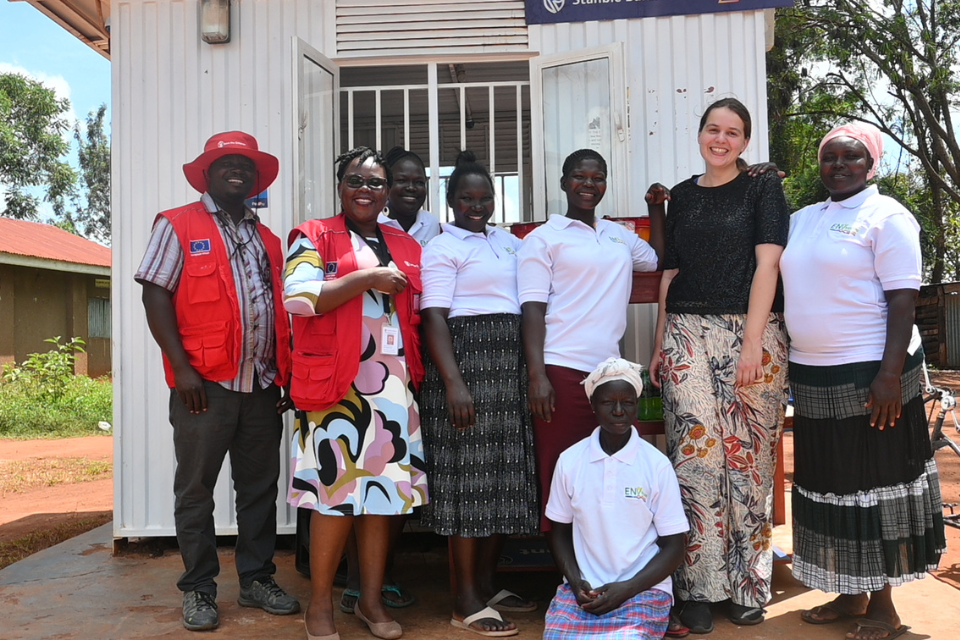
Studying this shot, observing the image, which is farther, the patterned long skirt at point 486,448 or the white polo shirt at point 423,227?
the white polo shirt at point 423,227

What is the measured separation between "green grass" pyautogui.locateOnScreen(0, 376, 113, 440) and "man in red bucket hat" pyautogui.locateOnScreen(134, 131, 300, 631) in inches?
322

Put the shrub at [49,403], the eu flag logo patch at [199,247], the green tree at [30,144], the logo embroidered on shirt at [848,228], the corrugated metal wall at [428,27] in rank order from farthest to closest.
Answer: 1. the green tree at [30,144]
2. the shrub at [49,403]
3. the corrugated metal wall at [428,27]
4. the eu flag logo patch at [199,247]
5. the logo embroidered on shirt at [848,228]

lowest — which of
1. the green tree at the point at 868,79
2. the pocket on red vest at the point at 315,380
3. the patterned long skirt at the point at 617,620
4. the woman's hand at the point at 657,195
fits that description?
the patterned long skirt at the point at 617,620

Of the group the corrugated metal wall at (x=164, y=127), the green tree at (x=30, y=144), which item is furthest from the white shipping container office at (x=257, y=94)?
the green tree at (x=30, y=144)

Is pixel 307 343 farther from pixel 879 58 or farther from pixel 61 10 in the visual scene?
pixel 879 58

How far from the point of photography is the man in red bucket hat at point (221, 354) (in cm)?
334

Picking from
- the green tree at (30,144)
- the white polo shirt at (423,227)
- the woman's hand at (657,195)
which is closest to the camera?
the woman's hand at (657,195)

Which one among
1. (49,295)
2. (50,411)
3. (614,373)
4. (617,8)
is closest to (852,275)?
(614,373)

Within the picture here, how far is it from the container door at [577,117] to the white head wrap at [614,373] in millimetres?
1555

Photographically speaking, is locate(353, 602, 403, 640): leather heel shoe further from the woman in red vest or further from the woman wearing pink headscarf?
the woman wearing pink headscarf

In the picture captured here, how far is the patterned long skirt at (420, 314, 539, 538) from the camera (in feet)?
10.7

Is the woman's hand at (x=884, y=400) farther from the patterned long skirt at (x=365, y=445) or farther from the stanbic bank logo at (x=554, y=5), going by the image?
the stanbic bank logo at (x=554, y=5)

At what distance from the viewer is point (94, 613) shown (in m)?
3.66

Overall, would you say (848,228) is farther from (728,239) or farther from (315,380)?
(315,380)
